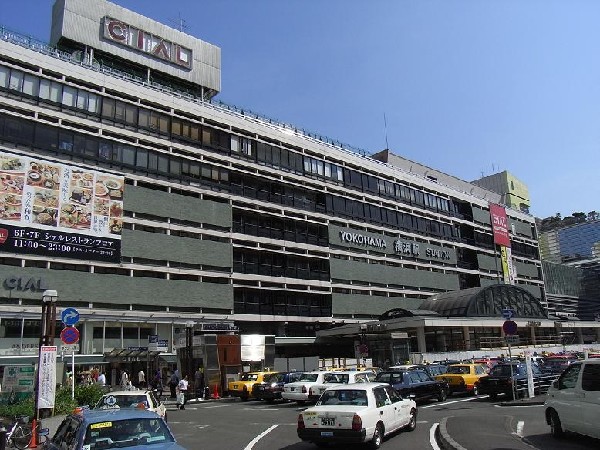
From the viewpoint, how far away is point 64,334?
59.2 feet

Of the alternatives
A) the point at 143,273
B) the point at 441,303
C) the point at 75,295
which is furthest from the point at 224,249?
the point at 441,303

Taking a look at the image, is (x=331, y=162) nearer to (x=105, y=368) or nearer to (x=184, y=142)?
(x=184, y=142)

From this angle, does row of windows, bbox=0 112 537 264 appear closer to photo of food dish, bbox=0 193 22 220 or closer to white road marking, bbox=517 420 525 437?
photo of food dish, bbox=0 193 22 220

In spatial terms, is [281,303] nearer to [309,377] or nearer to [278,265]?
[278,265]

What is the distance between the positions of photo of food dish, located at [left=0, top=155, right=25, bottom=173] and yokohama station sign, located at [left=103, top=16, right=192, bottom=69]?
16.4 metres

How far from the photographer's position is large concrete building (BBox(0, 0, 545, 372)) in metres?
38.5

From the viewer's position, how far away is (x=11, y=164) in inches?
1464

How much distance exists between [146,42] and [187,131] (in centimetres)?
980

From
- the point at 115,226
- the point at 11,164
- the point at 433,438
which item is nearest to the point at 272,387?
the point at 433,438

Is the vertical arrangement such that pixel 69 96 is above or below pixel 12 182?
above

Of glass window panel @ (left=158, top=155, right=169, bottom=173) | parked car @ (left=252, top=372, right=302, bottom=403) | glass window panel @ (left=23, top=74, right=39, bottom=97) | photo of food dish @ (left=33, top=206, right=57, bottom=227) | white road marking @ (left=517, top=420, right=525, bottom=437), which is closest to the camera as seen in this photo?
white road marking @ (left=517, top=420, right=525, bottom=437)

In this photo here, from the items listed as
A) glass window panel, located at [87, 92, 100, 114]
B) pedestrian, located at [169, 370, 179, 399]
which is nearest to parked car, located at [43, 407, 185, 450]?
pedestrian, located at [169, 370, 179, 399]

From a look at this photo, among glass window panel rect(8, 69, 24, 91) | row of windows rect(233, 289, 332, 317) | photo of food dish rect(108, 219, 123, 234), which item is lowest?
row of windows rect(233, 289, 332, 317)

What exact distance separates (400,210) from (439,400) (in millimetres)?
47041
